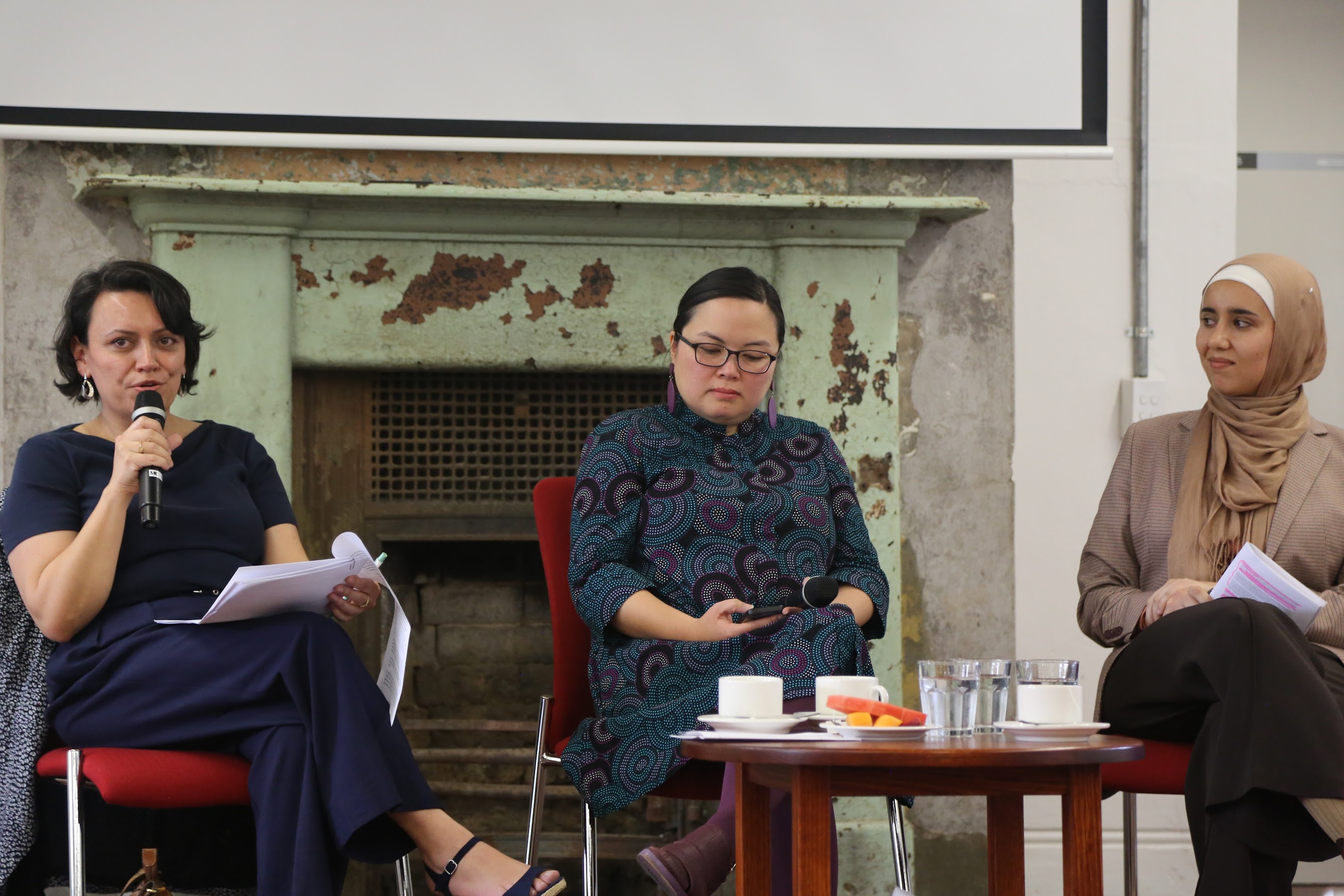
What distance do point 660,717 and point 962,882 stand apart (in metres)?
1.21

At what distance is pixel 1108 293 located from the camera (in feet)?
9.87

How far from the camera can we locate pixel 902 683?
285 centimetres

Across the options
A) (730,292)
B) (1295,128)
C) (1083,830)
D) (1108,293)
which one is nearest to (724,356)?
(730,292)

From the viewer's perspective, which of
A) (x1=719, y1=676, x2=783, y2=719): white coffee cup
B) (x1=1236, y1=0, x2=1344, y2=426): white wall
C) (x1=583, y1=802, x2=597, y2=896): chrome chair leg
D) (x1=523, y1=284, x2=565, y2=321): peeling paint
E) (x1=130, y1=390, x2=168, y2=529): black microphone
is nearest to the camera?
(x1=719, y1=676, x2=783, y2=719): white coffee cup

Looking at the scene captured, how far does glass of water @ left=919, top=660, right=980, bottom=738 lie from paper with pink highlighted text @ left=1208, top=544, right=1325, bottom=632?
0.57 meters

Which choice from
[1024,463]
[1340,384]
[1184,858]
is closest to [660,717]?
[1024,463]

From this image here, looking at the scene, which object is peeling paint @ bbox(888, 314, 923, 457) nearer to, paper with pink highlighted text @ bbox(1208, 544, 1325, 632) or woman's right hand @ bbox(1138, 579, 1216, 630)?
woman's right hand @ bbox(1138, 579, 1216, 630)

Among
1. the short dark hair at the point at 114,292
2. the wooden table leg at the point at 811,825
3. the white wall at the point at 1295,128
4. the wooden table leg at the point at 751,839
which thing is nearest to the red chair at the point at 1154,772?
the wooden table leg at the point at 751,839

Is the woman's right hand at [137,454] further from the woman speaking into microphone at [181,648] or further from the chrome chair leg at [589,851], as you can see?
the chrome chair leg at [589,851]

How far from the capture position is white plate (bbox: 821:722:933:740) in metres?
1.46

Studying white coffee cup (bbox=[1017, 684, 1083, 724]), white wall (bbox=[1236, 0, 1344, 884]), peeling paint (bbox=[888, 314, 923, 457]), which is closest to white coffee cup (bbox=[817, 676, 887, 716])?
white coffee cup (bbox=[1017, 684, 1083, 724])

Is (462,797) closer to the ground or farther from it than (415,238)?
closer to the ground

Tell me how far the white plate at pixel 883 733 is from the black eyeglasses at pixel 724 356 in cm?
92

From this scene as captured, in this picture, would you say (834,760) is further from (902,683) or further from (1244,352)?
(902,683)
